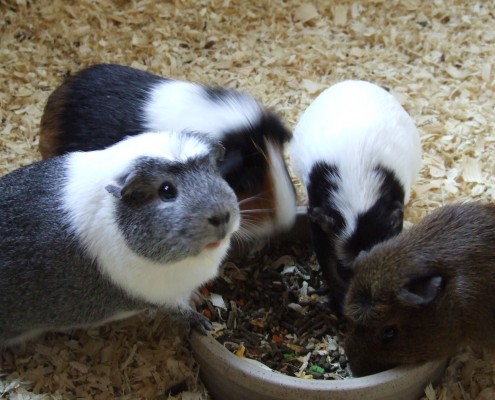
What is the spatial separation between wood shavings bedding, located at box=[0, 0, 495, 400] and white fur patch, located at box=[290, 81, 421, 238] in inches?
15.5

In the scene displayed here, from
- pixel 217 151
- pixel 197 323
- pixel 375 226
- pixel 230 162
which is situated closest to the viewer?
pixel 217 151

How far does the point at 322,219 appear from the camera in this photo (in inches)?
117

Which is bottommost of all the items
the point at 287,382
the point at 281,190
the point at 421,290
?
the point at 287,382

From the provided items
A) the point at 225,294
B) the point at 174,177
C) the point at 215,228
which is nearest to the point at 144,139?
the point at 174,177

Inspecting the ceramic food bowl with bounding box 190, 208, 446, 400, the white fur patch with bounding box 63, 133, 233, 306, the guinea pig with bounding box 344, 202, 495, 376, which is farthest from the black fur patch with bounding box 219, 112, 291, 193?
the ceramic food bowl with bounding box 190, 208, 446, 400

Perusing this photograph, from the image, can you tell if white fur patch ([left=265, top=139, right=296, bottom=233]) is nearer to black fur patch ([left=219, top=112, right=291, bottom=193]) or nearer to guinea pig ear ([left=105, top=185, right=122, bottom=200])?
black fur patch ([left=219, top=112, right=291, bottom=193])

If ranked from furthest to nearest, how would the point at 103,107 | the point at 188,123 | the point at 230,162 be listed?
the point at 103,107 < the point at 188,123 < the point at 230,162

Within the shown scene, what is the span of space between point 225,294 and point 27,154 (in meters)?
1.42

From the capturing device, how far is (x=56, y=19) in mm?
4402

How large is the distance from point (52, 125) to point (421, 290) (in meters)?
1.98

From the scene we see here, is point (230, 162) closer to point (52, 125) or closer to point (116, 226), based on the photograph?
point (116, 226)

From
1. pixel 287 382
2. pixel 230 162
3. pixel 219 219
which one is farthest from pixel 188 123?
pixel 287 382

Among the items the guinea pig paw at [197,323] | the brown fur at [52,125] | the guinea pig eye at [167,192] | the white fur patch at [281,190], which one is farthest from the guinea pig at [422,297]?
the brown fur at [52,125]

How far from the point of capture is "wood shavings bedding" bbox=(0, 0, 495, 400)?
3799mm
